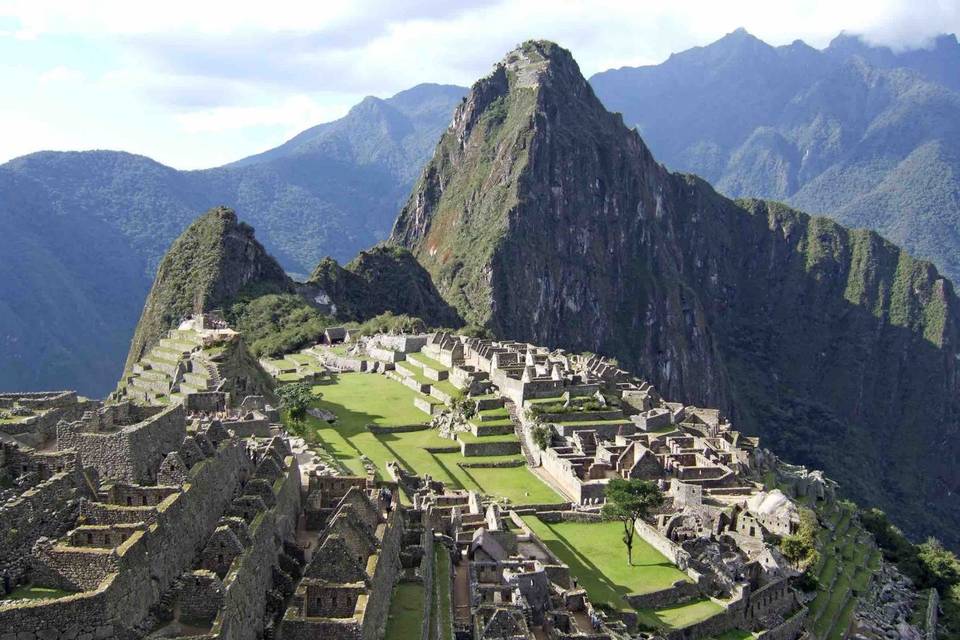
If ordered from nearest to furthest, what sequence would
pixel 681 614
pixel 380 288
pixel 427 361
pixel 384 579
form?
pixel 384 579, pixel 681 614, pixel 427 361, pixel 380 288

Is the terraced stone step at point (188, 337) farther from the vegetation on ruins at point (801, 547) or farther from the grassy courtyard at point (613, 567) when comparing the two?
the vegetation on ruins at point (801, 547)

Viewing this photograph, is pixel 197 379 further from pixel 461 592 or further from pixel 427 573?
pixel 427 573

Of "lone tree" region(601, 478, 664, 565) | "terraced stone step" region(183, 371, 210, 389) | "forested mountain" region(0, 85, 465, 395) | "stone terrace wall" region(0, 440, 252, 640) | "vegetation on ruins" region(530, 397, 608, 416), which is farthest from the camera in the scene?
"forested mountain" region(0, 85, 465, 395)

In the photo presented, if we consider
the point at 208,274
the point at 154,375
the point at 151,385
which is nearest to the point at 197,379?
the point at 151,385

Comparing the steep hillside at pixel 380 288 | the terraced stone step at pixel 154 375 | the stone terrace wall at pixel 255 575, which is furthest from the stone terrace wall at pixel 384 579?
the steep hillside at pixel 380 288

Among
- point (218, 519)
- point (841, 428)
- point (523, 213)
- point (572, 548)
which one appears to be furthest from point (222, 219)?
point (841, 428)

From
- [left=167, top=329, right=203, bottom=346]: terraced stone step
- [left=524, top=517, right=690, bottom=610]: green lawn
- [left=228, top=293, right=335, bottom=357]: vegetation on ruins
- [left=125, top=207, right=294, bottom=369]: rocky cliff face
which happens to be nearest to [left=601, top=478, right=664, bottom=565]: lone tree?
[left=524, top=517, right=690, bottom=610]: green lawn

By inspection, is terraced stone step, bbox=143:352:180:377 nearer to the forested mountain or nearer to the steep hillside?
the forested mountain
